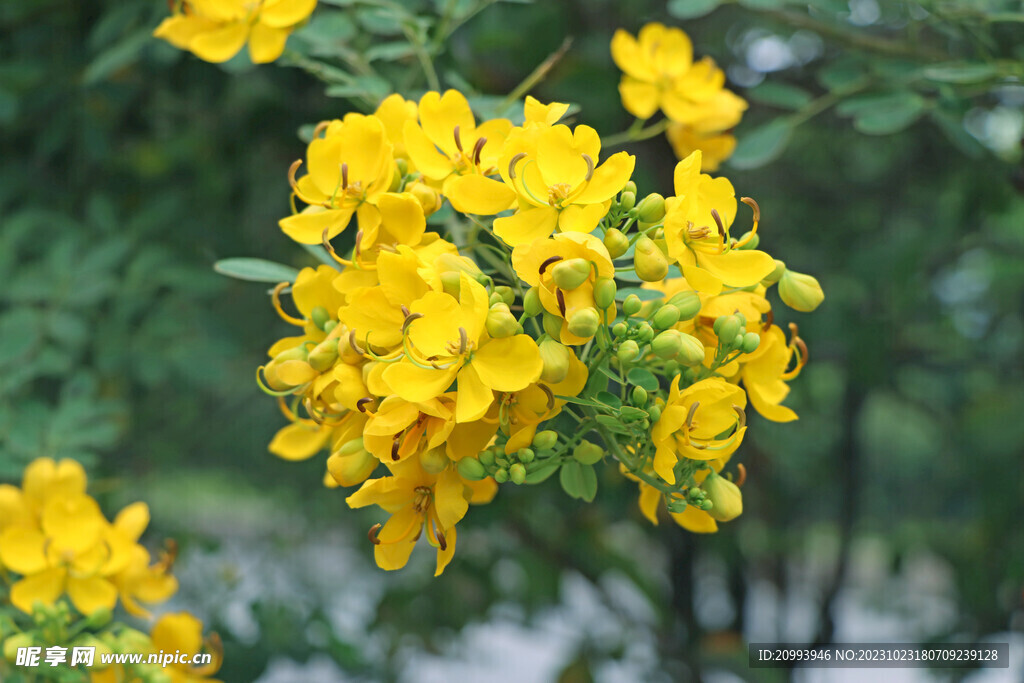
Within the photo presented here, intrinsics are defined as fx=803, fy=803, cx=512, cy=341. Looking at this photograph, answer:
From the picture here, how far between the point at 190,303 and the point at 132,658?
0.91 meters

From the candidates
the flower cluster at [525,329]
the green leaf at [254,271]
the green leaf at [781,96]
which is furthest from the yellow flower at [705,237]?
the green leaf at [781,96]

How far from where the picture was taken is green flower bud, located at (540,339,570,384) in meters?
0.68

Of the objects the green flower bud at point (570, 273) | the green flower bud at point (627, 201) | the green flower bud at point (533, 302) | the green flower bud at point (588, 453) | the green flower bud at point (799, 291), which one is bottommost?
the green flower bud at point (588, 453)

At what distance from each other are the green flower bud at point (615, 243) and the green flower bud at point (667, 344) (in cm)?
9

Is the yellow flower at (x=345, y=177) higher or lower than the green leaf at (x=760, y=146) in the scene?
higher

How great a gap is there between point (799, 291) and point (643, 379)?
208 mm

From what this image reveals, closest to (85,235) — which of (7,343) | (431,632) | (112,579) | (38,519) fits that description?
(7,343)

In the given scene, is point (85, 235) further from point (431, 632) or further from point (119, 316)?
point (431, 632)

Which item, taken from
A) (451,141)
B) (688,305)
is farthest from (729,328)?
(451,141)

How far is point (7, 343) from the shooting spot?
58.1 inches

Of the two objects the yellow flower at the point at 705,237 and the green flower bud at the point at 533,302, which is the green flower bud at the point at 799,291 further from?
the green flower bud at the point at 533,302

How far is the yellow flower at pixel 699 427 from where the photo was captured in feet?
2.42

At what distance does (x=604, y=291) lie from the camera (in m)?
0.69

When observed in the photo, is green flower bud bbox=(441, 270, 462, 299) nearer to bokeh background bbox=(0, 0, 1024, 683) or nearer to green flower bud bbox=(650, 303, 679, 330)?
green flower bud bbox=(650, 303, 679, 330)
